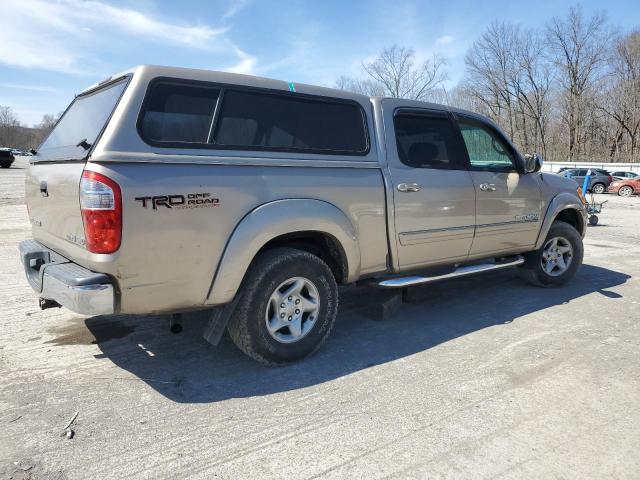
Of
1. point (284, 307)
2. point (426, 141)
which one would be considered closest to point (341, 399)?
point (284, 307)

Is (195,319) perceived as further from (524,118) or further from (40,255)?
(524,118)

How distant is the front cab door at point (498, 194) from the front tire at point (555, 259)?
1.27ft

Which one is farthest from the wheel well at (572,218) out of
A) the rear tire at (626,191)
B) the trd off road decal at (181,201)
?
the rear tire at (626,191)

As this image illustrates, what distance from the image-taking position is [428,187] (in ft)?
13.7

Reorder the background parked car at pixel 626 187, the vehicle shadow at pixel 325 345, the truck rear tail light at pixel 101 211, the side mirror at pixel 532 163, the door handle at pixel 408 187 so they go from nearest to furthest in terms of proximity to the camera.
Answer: the truck rear tail light at pixel 101 211 < the vehicle shadow at pixel 325 345 < the door handle at pixel 408 187 < the side mirror at pixel 532 163 < the background parked car at pixel 626 187

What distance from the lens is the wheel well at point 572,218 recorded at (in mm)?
5943

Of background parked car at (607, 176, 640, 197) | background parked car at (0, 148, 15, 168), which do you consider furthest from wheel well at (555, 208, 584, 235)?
background parked car at (0, 148, 15, 168)

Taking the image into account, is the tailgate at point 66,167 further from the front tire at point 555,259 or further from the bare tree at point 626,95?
the bare tree at point 626,95

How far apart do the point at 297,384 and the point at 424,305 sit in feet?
7.33

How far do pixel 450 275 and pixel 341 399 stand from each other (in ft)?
6.33

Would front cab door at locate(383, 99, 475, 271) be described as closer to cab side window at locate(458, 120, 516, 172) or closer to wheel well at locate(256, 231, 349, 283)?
cab side window at locate(458, 120, 516, 172)

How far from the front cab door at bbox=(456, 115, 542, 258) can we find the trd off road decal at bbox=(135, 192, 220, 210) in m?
2.79

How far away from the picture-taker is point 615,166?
3609 centimetres

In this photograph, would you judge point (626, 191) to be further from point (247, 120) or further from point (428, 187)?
point (247, 120)
